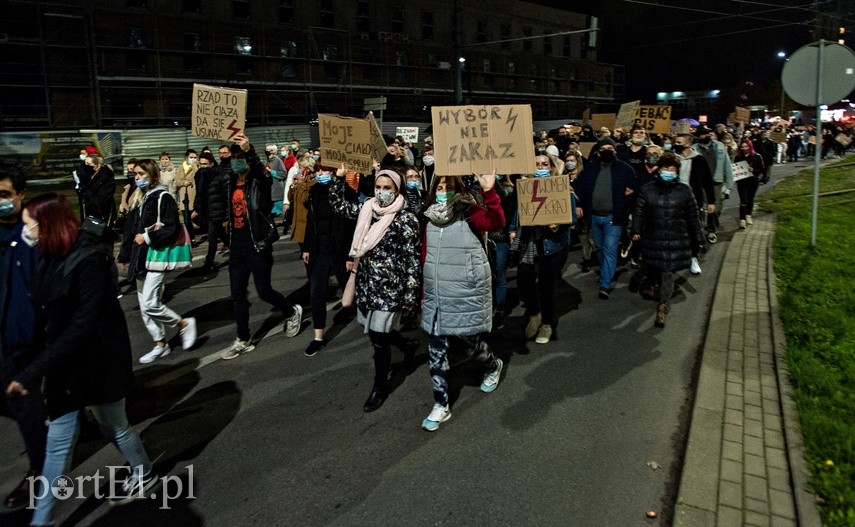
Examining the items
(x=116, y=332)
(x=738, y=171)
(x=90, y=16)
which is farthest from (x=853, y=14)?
(x=116, y=332)

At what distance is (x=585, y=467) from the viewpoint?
3832 millimetres

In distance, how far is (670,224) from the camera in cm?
667

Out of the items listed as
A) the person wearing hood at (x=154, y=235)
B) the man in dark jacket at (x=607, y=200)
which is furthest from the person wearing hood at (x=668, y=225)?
the person wearing hood at (x=154, y=235)

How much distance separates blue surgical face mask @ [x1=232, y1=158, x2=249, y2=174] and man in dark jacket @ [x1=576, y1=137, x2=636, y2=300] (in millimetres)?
3923

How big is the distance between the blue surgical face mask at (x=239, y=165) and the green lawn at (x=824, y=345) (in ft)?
16.4

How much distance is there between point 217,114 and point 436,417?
4.68 meters

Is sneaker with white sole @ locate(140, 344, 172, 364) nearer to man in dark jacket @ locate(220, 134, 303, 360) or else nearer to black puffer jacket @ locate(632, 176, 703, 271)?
man in dark jacket @ locate(220, 134, 303, 360)

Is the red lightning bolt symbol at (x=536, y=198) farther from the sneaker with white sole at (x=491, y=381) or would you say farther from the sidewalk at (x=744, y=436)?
the sidewalk at (x=744, y=436)

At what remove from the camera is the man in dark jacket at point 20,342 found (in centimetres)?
343

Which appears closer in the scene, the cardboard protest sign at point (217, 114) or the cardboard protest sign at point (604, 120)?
the cardboard protest sign at point (217, 114)

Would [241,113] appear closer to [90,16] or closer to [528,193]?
[528,193]

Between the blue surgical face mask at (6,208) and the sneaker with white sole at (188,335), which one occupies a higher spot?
the blue surgical face mask at (6,208)

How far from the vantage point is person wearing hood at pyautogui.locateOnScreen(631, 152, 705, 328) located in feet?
21.9

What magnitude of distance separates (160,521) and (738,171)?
36.4ft
